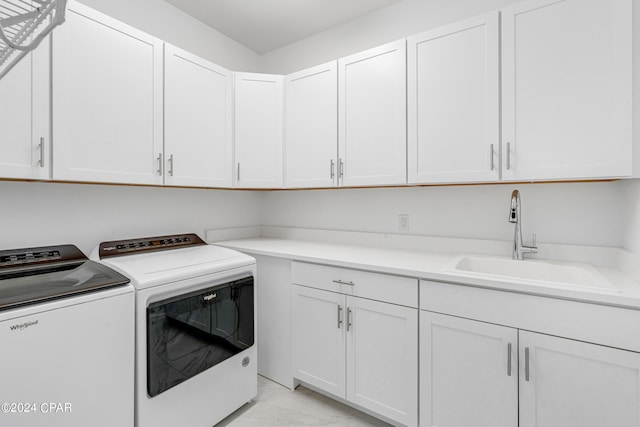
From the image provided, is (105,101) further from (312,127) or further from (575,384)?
(575,384)

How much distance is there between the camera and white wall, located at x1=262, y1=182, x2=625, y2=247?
5.49 ft

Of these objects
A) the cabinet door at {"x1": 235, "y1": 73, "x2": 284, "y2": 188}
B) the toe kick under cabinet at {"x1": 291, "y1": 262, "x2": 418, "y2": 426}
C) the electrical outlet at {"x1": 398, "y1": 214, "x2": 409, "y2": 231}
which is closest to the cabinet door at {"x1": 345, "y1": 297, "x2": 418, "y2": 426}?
the toe kick under cabinet at {"x1": 291, "y1": 262, "x2": 418, "y2": 426}

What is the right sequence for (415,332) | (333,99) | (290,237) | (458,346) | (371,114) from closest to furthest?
(458,346) < (415,332) < (371,114) < (333,99) < (290,237)

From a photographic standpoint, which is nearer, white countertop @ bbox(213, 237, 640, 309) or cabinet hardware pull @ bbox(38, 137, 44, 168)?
white countertop @ bbox(213, 237, 640, 309)

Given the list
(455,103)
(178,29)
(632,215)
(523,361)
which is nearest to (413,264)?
(523,361)

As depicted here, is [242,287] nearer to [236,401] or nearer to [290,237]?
[236,401]

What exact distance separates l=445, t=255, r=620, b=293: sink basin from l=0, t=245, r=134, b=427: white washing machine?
154 cm

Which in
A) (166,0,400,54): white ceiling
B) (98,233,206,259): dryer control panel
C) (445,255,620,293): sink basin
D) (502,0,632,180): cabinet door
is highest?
(166,0,400,54): white ceiling

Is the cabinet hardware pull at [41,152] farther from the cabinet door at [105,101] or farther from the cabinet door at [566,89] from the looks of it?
the cabinet door at [566,89]

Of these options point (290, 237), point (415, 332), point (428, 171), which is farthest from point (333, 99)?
point (415, 332)

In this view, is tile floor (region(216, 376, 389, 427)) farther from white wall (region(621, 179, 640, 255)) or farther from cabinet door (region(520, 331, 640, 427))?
white wall (region(621, 179, 640, 255))

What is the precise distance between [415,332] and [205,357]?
1.08 meters

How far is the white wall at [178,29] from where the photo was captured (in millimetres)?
1988

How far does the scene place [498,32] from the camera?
1594 millimetres
